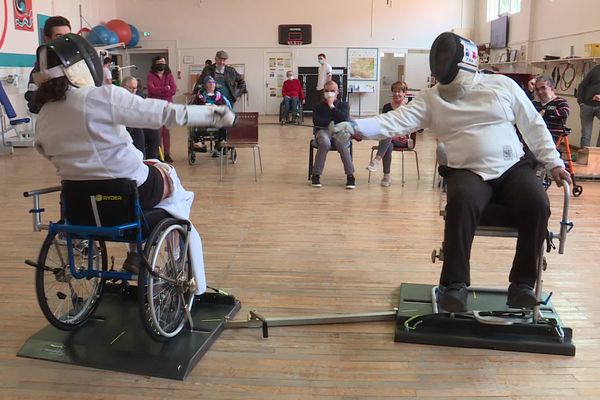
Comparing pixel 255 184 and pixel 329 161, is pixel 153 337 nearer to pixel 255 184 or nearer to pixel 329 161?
pixel 255 184

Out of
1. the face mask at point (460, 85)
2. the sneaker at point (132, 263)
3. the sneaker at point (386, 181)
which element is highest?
the face mask at point (460, 85)

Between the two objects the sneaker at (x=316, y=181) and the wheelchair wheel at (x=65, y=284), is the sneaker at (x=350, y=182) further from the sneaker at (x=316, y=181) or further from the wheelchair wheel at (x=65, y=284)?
the wheelchair wheel at (x=65, y=284)

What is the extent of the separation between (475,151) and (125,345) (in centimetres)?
172

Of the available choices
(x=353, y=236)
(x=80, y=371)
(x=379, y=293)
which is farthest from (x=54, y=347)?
(x=353, y=236)

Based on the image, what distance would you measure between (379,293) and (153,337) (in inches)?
50.1

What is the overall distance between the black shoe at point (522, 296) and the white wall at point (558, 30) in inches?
279

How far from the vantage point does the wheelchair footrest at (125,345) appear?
2.18 m

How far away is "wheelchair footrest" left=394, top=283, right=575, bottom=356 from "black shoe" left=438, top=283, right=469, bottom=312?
6.9 inches

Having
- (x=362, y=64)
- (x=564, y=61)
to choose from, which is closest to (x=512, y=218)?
(x=564, y=61)

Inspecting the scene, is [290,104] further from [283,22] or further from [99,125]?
[99,125]

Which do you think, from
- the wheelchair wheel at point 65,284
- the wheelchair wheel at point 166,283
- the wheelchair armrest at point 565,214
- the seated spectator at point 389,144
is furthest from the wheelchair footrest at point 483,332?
the seated spectator at point 389,144

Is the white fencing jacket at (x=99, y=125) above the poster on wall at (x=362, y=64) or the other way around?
the other way around

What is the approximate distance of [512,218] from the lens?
7.76 feet

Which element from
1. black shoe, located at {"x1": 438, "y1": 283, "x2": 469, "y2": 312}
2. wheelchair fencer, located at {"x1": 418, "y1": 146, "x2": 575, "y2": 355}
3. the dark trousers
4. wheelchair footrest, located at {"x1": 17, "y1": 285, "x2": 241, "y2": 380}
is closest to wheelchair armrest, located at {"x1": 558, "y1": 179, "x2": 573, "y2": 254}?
wheelchair fencer, located at {"x1": 418, "y1": 146, "x2": 575, "y2": 355}
